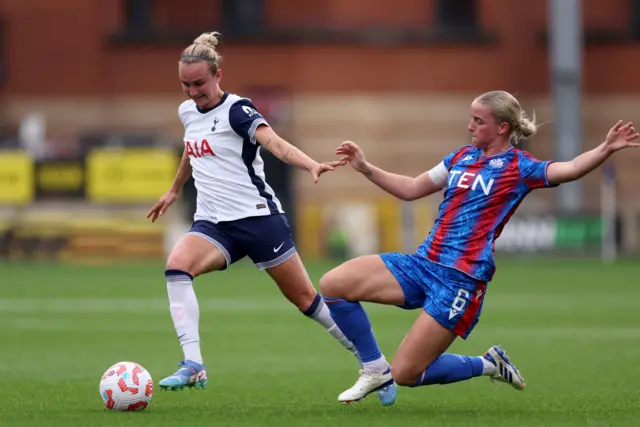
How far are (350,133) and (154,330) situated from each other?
17531mm

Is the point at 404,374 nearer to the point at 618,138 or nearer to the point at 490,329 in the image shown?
the point at 618,138

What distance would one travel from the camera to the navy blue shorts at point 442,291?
8539 millimetres

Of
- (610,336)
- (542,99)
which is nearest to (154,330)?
(610,336)

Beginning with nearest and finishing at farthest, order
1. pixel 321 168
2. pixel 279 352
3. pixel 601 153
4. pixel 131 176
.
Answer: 1. pixel 601 153
2. pixel 321 168
3. pixel 279 352
4. pixel 131 176

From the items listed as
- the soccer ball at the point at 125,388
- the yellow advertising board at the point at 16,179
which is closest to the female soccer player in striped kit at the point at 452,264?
the soccer ball at the point at 125,388

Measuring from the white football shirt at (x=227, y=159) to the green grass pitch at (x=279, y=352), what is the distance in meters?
1.23

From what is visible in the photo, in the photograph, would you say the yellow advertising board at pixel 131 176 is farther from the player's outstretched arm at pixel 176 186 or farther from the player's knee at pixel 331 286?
the player's knee at pixel 331 286

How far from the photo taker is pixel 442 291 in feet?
28.1

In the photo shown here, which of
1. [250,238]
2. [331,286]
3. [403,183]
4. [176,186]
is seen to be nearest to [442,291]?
[331,286]

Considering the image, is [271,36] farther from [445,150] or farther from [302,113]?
[445,150]

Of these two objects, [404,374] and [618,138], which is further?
[404,374]

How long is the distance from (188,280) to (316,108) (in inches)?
949

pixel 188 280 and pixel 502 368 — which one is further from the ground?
pixel 188 280

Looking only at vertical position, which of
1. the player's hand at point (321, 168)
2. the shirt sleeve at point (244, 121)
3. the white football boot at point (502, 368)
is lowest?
the white football boot at point (502, 368)
